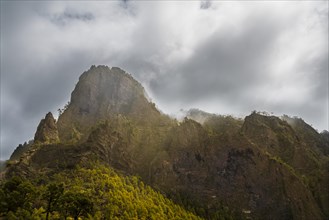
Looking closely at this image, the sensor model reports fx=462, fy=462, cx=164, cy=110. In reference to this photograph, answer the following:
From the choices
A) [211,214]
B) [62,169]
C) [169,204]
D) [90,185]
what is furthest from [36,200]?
[211,214]

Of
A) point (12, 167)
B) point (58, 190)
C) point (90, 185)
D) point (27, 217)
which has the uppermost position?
point (12, 167)

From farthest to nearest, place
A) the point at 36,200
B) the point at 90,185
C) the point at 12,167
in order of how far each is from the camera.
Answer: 1. the point at 12,167
2. the point at 90,185
3. the point at 36,200

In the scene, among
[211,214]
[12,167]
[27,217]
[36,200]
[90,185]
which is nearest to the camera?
[27,217]

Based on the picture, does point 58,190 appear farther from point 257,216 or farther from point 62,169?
point 257,216

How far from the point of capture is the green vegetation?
11250cm

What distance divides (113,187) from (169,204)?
83.6 feet

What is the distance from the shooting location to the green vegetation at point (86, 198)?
11250cm

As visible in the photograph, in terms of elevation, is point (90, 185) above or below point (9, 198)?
above

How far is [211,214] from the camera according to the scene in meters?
187

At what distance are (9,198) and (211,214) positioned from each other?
97014 mm

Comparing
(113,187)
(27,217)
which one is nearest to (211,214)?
(113,187)

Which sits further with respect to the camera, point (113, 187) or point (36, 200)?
point (113, 187)

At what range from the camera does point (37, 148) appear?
196375 mm

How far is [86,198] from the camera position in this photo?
115m
